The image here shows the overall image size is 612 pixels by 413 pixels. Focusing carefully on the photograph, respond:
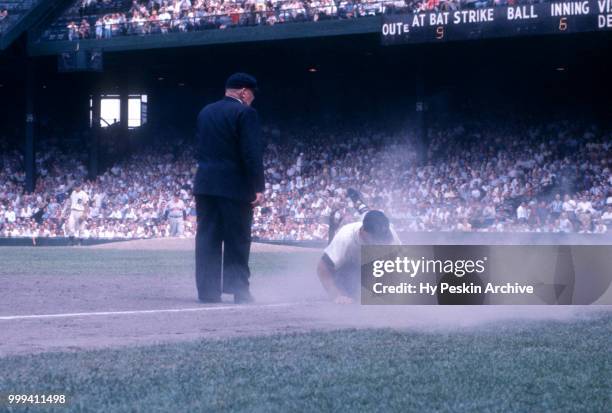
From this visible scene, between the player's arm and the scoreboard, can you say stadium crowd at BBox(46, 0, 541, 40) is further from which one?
the player's arm

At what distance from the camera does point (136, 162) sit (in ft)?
115

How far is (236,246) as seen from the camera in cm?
815

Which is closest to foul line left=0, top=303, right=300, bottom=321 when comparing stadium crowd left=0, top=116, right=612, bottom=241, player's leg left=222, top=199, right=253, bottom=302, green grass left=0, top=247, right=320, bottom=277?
player's leg left=222, top=199, right=253, bottom=302

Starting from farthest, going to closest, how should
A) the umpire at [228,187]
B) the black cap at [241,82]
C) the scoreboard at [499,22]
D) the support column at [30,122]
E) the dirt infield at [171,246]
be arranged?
1. the support column at [30,122]
2. the scoreboard at [499,22]
3. the dirt infield at [171,246]
4. the black cap at [241,82]
5. the umpire at [228,187]

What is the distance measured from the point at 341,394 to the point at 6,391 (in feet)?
4.31

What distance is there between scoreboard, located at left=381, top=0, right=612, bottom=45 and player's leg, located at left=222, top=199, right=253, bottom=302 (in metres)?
18.7

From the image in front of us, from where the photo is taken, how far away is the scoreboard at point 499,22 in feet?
81.9

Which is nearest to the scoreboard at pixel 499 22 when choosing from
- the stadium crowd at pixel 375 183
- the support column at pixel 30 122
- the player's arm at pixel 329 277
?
the stadium crowd at pixel 375 183

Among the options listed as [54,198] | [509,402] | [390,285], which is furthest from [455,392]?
[54,198]

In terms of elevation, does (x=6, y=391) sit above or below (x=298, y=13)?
below

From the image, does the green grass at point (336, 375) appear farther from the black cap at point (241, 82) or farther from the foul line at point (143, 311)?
the black cap at point (241, 82)

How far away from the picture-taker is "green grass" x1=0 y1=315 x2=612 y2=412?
3898 millimetres

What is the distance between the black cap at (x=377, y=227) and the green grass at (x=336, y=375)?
1937 mm

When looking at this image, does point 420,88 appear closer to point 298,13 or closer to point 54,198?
point 298,13
